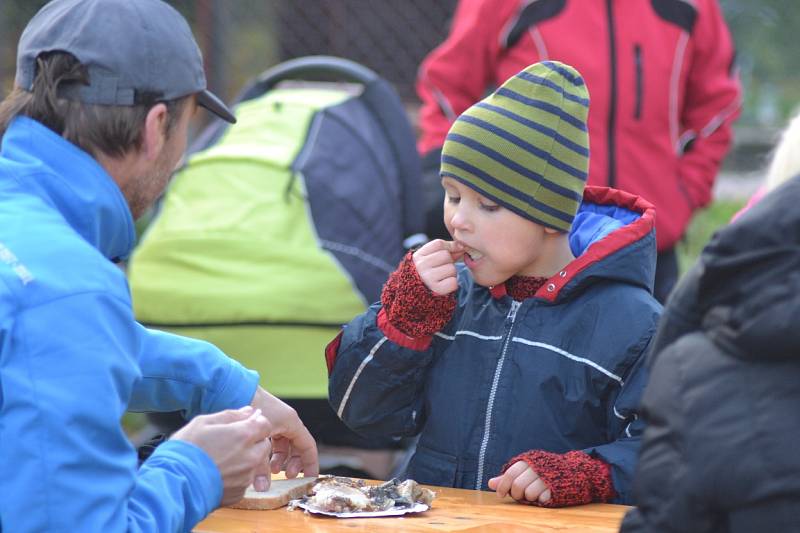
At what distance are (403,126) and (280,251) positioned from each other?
0.73m

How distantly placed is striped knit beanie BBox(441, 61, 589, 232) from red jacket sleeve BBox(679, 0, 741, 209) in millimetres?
2008

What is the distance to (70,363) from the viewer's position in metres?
1.87

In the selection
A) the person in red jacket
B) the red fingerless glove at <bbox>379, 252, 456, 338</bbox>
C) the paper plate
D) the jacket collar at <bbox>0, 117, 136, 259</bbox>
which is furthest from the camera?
the person in red jacket

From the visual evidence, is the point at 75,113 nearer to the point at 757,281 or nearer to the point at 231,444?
the point at 231,444

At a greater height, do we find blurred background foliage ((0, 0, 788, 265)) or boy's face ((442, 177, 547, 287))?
boy's face ((442, 177, 547, 287))

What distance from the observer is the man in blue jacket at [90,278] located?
184 centimetres

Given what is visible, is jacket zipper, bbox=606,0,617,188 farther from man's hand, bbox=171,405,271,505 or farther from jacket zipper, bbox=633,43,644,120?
man's hand, bbox=171,405,271,505

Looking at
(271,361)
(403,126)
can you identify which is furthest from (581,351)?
(403,126)

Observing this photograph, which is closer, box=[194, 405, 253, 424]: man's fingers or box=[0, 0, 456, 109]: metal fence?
box=[194, 405, 253, 424]: man's fingers

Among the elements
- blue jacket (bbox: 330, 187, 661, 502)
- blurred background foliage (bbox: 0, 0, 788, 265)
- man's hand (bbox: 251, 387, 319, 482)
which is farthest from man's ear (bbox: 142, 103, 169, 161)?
blurred background foliage (bbox: 0, 0, 788, 265)

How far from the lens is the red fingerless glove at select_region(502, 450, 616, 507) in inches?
96.9

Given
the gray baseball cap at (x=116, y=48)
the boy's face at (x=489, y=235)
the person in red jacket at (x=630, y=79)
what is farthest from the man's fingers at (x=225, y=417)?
the person in red jacket at (x=630, y=79)

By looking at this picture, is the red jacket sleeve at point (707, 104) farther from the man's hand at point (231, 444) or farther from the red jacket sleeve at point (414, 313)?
the man's hand at point (231, 444)

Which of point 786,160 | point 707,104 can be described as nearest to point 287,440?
point 786,160
